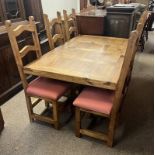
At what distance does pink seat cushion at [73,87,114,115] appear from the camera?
57.8 inches

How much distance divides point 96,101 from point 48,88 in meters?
0.49

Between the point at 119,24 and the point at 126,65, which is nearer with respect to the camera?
the point at 126,65

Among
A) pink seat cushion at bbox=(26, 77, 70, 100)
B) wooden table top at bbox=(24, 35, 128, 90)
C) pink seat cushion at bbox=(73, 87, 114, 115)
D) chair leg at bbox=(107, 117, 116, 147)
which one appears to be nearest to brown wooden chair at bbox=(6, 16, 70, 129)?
pink seat cushion at bbox=(26, 77, 70, 100)

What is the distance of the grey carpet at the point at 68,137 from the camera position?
1629 mm

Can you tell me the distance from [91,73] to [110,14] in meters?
1.50

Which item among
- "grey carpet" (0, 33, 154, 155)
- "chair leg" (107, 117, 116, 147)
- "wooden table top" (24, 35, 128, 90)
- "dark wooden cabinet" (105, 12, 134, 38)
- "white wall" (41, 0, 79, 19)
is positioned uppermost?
"white wall" (41, 0, 79, 19)

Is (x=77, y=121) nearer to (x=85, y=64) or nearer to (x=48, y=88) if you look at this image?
(x=48, y=88)

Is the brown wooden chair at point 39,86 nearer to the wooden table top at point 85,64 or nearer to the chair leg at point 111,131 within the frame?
the wooden table top at point 85,64

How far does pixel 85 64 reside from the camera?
1675 mm

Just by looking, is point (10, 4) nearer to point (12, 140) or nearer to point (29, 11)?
point (29, 11)

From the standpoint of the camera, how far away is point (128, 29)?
2.61m

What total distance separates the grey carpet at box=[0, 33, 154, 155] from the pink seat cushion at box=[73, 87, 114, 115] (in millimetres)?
424

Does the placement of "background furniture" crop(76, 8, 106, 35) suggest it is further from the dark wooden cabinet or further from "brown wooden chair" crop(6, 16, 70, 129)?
"brown wooden chair" crop(6, 16, 70, 129)

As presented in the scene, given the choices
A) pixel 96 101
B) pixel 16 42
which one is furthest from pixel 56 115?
pixel 16 42
